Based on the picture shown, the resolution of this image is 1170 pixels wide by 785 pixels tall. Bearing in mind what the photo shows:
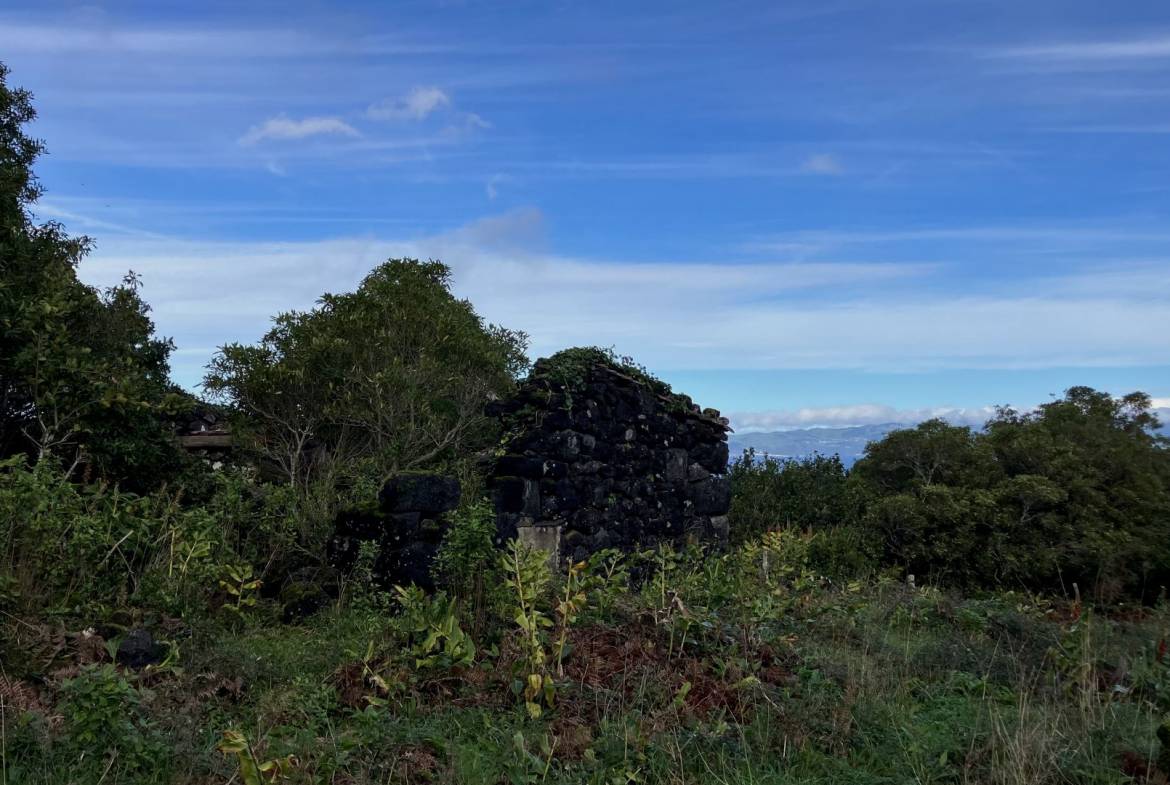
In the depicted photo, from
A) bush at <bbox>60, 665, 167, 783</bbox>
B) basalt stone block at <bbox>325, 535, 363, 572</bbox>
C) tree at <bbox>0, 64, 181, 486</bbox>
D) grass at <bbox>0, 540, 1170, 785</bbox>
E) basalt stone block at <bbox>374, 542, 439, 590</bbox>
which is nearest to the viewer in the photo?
bush at <bbox>60, 665, 167, 783</bbox>

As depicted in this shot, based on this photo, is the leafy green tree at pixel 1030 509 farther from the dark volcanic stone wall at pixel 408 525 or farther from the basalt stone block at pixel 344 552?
the basalt stone block at pixel 344 552

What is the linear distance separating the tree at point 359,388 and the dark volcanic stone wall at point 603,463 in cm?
264

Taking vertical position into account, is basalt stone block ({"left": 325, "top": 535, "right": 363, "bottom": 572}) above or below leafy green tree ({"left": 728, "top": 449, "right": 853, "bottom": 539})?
below

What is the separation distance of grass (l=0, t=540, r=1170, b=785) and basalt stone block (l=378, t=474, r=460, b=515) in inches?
55.2

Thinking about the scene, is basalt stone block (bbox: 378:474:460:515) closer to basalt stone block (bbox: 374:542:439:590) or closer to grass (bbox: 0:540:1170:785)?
basalt stone block (bbox: 374:542:439:590)

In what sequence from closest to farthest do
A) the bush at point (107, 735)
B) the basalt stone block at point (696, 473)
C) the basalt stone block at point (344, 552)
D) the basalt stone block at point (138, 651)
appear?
the bush at point (107, 735) → the basalt stone block at point (138, 651) → the basalt stone block at point (344, 552) → the basalt stone block at point (696, 473)

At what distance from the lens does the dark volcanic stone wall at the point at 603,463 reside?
10.8 meters

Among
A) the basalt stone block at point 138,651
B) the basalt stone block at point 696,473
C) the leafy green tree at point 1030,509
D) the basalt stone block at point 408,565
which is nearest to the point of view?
the basalt stone block at point 138,651

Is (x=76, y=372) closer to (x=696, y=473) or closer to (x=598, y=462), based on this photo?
(x=598, y=462)

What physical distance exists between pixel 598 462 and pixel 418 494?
12.4 ft

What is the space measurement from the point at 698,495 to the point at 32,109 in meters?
12.8

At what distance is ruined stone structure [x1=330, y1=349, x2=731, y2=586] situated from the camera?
1079 cm

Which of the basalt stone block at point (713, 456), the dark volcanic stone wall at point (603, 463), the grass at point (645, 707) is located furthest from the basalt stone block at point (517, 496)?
the grass at point (645, 707)

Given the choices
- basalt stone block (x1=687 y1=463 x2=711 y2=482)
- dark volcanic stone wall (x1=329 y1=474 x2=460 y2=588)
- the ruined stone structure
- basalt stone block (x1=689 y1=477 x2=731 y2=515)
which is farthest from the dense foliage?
dark volcanic stone wall (x1=329 y1=474 x2=460 y2=588)
